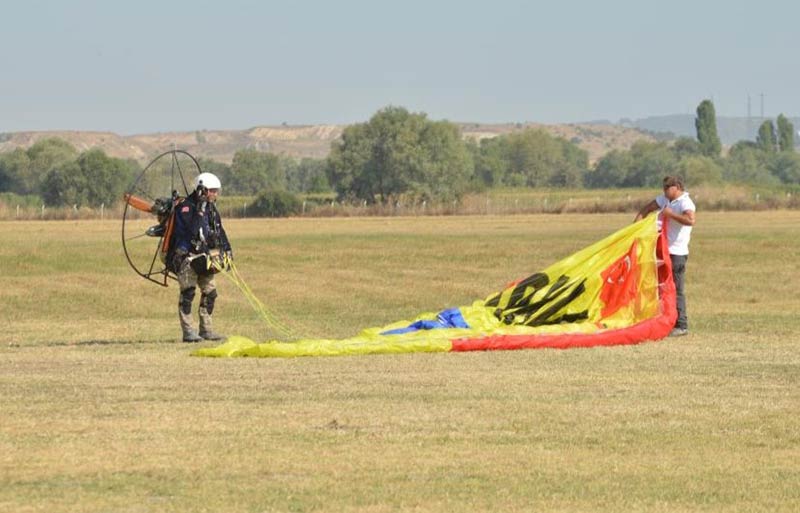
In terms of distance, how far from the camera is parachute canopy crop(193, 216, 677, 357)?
58.9 ft

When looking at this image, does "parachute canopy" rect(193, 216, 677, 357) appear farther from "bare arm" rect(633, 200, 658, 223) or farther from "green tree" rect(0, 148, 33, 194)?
"green tree" rect(0, 148, 33, 194)

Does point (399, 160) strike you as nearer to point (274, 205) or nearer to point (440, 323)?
point (274, 205)

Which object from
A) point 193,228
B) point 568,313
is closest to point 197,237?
point 193,228

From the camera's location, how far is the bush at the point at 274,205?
86.1 m

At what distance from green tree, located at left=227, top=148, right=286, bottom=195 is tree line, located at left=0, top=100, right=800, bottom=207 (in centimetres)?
9

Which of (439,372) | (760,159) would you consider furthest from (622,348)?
(760,159)

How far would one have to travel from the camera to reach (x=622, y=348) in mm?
18281

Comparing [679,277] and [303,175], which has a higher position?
[679,277]

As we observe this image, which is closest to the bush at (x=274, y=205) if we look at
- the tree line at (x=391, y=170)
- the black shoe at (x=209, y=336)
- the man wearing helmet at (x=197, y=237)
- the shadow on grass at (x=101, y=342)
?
the tree line at (x=391, y=170)

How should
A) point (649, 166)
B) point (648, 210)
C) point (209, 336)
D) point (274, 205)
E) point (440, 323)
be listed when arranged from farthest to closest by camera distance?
point (649, 166) → point (274, 205) → point (648, 210) → point (209, 336) → point (440, 323)

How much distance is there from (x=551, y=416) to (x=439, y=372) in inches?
125

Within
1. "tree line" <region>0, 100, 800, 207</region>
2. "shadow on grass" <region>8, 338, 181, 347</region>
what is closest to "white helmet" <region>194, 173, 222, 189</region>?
"shadow on grass" <region>8, 338, 181, 347</region>

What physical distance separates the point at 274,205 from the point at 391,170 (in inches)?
1133

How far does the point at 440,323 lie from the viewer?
18.9m
